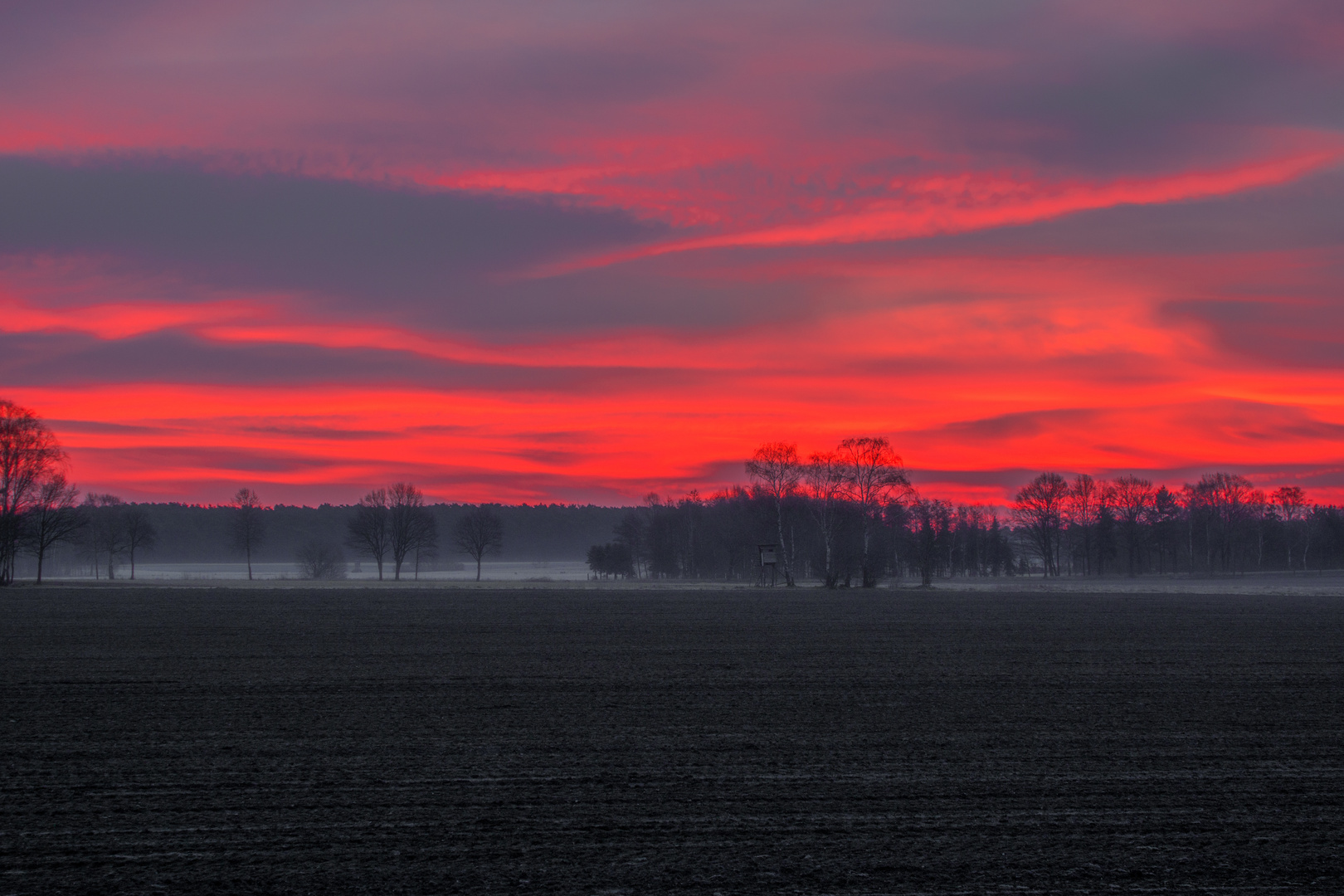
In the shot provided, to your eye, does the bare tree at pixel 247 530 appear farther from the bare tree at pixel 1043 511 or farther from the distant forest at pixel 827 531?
the bare tree at pixel 1043 511

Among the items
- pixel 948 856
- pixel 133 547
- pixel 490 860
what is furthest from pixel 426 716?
pixel 133 547

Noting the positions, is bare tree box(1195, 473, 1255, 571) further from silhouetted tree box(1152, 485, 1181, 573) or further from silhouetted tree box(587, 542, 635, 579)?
silhouetted tree box(587, 542, 635, 579)

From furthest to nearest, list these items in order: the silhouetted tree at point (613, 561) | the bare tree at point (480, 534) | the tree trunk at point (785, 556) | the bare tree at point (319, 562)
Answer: the silhouetted tree at point (613, 561), the bare tree at point (480, 534), the bare tree at point (319, 562), the tree trunk at point (785, 556)

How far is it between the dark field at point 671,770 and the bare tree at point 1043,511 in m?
120

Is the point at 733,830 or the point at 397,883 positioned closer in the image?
the point at 397,883

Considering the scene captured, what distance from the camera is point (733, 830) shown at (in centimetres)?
945

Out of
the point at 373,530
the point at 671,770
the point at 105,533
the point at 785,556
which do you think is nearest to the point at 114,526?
the point at 105,533

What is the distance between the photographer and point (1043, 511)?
141875 mm

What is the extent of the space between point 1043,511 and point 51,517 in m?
122

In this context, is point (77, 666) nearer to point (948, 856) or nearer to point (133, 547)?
point (948, 856)

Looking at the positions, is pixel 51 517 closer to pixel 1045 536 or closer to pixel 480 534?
pixel 480 534

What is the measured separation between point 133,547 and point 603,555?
191 ft

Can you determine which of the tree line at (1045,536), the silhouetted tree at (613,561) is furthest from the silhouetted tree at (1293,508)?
the silhouetted tree at (613,561)

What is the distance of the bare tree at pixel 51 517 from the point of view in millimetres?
91000
